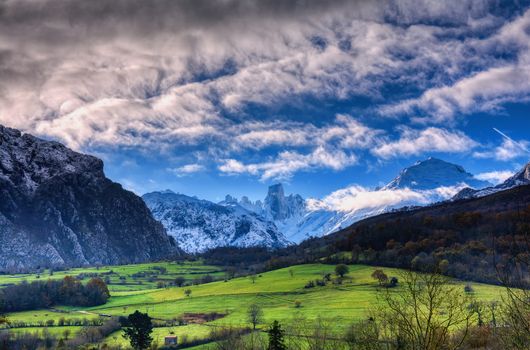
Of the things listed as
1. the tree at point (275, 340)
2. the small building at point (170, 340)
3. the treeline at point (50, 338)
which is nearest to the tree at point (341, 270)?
the small building at point (170, 340)

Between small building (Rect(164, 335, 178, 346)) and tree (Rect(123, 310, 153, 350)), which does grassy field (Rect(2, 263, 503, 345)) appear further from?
tree (Rect(123, 310, 153, 350))

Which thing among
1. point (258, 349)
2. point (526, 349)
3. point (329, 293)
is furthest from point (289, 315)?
point (526, 349)

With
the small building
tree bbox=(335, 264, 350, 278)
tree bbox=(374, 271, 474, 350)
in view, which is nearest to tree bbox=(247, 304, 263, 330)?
the small building

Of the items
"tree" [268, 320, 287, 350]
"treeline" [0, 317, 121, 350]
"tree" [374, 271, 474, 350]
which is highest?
"tree" [374, 271, 474, 350]

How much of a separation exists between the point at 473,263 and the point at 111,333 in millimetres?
129861

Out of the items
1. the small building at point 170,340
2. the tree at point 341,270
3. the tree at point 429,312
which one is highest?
the tree at point 429,312

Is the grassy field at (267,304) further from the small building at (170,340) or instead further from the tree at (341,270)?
the small building at (170,340)

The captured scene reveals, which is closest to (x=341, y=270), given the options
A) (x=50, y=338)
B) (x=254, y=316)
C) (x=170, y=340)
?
(x=254, y=316)

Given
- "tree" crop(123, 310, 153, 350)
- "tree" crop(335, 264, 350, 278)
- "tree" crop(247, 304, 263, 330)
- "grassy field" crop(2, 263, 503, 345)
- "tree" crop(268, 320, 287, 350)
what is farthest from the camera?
"tree" crop(335, 264, 350, 278)

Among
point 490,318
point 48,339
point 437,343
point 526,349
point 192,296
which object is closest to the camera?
point 437,343

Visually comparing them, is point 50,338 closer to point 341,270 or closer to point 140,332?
point 140,332

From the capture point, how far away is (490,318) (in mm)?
107750

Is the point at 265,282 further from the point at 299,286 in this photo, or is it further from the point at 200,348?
the point at 200,348

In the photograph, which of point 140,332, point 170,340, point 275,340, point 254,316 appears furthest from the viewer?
point 254,316
